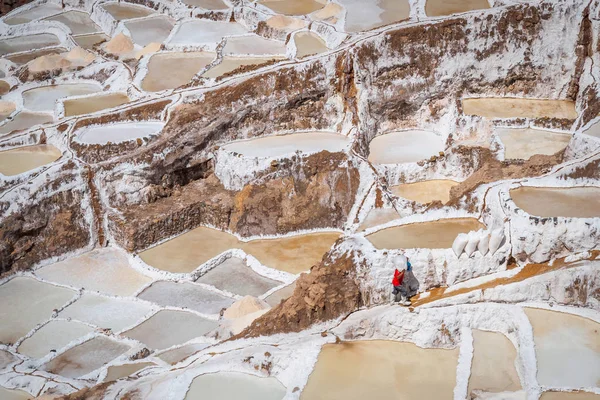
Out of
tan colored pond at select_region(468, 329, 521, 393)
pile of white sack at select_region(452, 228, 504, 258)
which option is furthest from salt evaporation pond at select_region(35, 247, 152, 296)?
tan colored pond at select_region(468, 329, 521, 393)

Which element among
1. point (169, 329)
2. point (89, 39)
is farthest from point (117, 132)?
point (89, 39)

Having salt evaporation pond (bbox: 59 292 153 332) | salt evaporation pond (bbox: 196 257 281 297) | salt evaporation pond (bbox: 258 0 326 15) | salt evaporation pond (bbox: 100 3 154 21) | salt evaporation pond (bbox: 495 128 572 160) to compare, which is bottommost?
salt evaporation pond (bbox: 59 292 153 332)

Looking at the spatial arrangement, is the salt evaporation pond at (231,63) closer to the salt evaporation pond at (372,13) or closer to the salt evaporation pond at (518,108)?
the salt evaporation pond at (372,13)

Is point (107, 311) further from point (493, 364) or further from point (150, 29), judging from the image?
point (150, 29)

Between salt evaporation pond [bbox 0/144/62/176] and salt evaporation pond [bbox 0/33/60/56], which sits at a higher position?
salt evaporation pond [bbox 0/33/60/56]

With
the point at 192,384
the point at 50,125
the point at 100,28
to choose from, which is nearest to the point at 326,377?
the point at 192,384

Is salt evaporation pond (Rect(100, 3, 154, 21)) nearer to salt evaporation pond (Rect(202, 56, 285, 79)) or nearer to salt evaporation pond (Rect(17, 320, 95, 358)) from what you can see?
salt evaporation pond (Rect(202, 56, 285, 79))

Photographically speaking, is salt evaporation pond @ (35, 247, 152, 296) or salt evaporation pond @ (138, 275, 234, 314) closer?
salt evaporation pond @ (138, 275, 234, 314)

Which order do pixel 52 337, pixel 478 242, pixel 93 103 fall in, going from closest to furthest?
pixel 478 242
pixel 52 337
pixel 93 103
